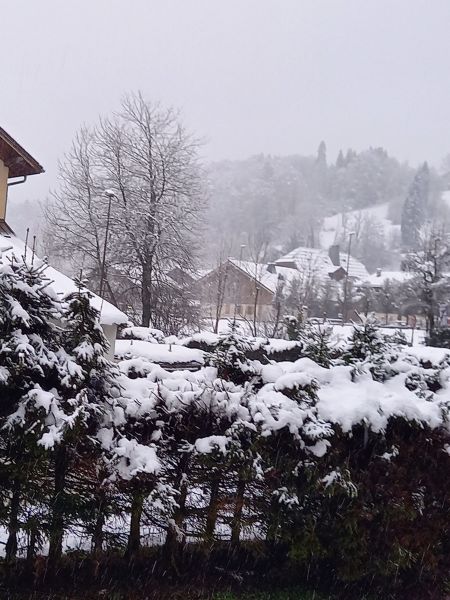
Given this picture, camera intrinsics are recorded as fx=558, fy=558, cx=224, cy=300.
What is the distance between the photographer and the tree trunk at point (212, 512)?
446 centimetres

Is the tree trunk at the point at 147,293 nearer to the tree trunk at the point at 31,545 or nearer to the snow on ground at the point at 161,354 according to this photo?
the snow on ground at the point at 161,354

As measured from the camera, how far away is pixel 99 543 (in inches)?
170

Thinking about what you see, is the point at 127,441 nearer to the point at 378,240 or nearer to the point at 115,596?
the point at 115,596

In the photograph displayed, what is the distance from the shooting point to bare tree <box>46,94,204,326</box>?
2442cm

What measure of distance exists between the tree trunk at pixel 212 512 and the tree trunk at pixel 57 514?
113 cm

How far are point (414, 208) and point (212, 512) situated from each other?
137 meters

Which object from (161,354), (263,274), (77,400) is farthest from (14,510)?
(263,274)

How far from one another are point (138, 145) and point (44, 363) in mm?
23439

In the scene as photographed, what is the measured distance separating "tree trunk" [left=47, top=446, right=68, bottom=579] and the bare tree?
781 inches

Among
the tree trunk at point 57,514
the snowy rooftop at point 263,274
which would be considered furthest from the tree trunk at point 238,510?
the snowy rooftop at point 263,274

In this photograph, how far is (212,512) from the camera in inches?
177

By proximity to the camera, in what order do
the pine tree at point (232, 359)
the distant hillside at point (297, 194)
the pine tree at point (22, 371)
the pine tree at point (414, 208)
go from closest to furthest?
the pine tree at point (22, 371) < the pine tree at point (232, 359) < the distant hillside at point (297, 194) < the pine tree at point (414, 208)

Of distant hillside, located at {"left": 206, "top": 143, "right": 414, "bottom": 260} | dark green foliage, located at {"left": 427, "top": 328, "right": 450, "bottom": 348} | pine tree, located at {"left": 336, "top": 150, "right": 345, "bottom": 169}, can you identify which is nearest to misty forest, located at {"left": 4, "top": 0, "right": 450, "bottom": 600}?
dark green foliage, located at {"left": 427, "top": 328, "right": 450, "bottom": 348}

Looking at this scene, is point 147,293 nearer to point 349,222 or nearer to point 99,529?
point 99,529
